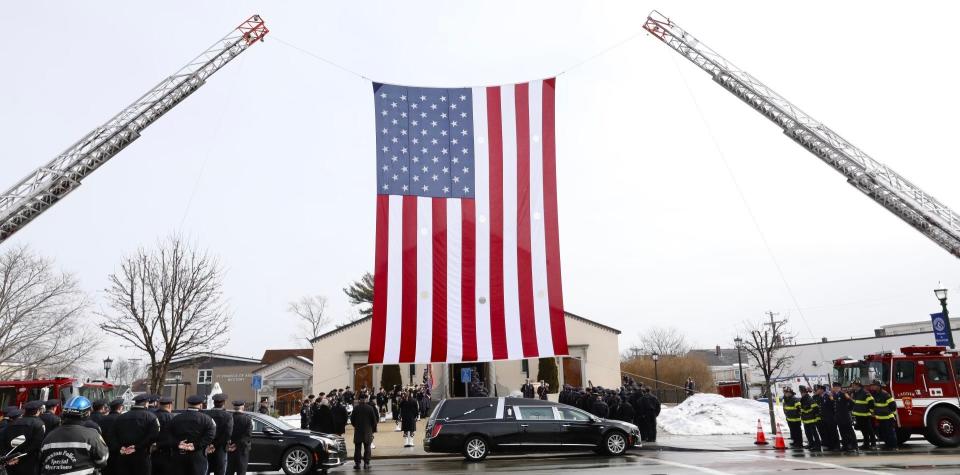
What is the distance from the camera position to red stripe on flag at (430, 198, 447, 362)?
1619cm

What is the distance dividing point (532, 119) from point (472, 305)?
5.37m

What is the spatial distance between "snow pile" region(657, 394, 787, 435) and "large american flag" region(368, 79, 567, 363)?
10221 millimetres

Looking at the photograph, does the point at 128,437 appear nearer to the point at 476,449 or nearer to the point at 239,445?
the point at 239,445

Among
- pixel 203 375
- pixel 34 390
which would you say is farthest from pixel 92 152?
pixel 203 375

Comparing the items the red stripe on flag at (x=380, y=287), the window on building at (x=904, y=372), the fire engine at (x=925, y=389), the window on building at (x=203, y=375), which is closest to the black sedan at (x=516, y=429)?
the red stripe on flag at (x=380, y=287)

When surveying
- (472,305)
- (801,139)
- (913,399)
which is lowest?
(913,399)

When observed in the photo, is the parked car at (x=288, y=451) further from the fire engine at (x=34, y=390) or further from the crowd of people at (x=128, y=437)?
the fire engine at (x=34, y=390)

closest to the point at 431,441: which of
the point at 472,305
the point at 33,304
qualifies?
the point at 472,305

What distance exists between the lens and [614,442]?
1612 cm

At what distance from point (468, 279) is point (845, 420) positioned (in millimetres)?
9984

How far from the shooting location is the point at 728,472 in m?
12.2

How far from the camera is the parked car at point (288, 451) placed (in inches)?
558

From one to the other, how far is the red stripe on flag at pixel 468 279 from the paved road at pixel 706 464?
2.85 metres

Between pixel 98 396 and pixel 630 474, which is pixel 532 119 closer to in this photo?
pixel 630 474
